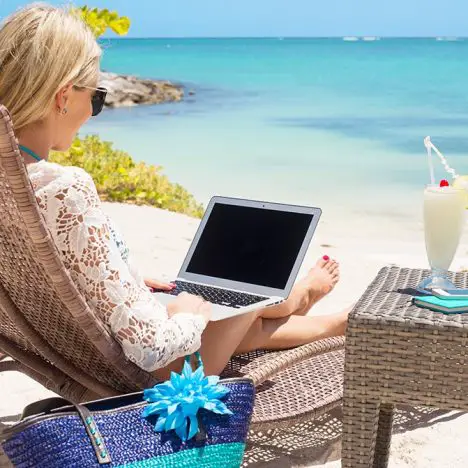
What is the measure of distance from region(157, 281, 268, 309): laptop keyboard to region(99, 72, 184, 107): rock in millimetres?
20794

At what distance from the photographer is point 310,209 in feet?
8.84

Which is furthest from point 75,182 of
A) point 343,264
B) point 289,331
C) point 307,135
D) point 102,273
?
point 307,135

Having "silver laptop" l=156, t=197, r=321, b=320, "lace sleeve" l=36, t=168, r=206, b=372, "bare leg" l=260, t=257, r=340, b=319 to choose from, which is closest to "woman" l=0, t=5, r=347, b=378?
"lace sleeve" l=36, t=168, r=206, b=372

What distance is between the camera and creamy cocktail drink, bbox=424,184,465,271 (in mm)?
2109

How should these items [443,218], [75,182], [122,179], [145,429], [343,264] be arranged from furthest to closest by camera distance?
[122,179]
[343,264]
[443,218]
[75,182]
[145,429]

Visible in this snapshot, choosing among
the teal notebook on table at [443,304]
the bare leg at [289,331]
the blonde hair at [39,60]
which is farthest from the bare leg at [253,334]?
the blonde hair at [39,60]

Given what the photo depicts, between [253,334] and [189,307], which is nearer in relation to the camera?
[189,307]

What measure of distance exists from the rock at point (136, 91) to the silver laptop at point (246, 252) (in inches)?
814

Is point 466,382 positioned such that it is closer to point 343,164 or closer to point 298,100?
point 343,164

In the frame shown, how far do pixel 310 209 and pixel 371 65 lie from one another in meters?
39.1

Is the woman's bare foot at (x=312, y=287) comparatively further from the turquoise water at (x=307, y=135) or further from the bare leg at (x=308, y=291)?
the turquoise water at (x=307, y=135)

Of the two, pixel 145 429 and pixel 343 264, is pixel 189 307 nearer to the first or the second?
pixel 145 429

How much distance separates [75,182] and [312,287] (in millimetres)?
1311

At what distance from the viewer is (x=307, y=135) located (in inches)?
644
